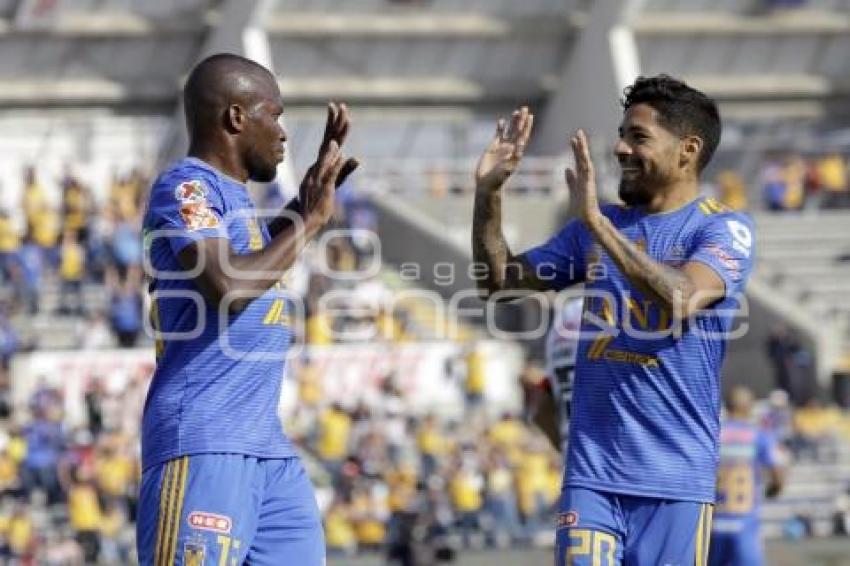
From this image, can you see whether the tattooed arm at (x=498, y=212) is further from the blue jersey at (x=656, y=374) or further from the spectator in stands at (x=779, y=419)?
the spectator in stands at (x=779, y=419)

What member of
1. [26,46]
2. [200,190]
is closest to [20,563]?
[200,190]

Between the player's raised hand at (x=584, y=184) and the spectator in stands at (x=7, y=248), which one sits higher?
the spectator in stands at (x=7, y=248)

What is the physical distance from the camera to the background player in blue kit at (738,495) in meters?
13.3

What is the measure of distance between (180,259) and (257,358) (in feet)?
1.33

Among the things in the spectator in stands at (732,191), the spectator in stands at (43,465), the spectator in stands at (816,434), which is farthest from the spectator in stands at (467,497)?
the spectator in stands at (732,191)

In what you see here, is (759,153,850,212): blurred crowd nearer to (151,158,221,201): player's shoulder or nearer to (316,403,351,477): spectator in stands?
(316,403,351,477): spectator in stands

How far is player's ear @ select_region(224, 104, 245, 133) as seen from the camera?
260 inches

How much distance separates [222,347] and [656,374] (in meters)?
1.46

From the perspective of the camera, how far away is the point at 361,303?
2698 centimetres

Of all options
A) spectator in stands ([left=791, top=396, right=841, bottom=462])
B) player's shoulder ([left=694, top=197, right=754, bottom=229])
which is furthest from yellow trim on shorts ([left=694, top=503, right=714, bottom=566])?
spectator in stands ([left=791, top=396, right=841, bottom=462])

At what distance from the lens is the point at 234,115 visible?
21.7 feet

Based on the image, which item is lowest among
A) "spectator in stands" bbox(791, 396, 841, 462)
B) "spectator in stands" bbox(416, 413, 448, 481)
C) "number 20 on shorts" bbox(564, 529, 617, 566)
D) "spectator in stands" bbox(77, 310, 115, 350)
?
"number 20 on shorts" bbox(564, 529, 617, 566)

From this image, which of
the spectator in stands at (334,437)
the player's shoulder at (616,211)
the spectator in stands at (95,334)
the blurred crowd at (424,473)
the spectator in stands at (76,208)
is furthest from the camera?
the spectator in stands at (76,208)

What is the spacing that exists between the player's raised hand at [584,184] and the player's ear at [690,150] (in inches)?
21.2
